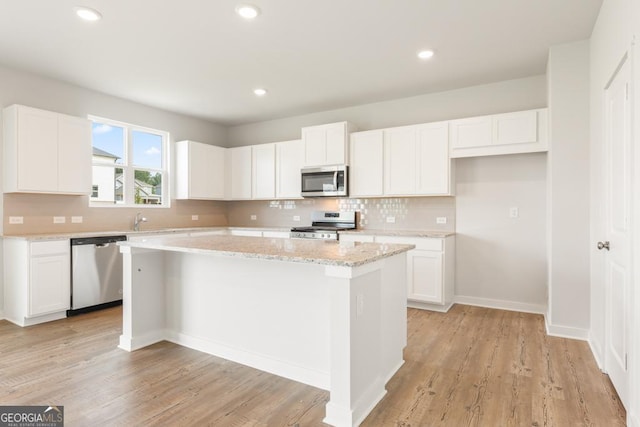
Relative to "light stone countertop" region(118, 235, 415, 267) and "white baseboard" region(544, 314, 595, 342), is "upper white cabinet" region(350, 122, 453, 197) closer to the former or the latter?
"white baseboard" region(544, 314, 595, 342)

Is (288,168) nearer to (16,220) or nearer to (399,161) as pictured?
(399,161)

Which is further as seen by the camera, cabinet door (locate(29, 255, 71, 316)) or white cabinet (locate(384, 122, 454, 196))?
white cabinet (locate(384, 122, 454, 196))

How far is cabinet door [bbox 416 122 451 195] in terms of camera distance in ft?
13.4

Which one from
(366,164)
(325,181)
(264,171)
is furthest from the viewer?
(264,171)

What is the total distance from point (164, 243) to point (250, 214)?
3628mm

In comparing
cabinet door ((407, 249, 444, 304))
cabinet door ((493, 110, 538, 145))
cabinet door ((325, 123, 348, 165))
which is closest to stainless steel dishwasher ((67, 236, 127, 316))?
cabinet door ((325, 123, 348, 165))

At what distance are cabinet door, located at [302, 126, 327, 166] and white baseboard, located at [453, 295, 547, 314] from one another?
256 centimetres

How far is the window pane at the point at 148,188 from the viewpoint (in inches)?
200

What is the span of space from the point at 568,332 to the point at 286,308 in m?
2.62

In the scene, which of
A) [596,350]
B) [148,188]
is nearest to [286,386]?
[596,350]

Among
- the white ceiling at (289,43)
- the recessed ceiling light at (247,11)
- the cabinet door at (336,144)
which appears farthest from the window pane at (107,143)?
A: the recessed ceiling light at (247,11)

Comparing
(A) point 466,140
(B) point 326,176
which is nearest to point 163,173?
(B) point 326,176

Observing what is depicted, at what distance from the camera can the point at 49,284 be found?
3586 mm

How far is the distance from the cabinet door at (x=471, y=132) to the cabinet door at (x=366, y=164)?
35.3 inches
